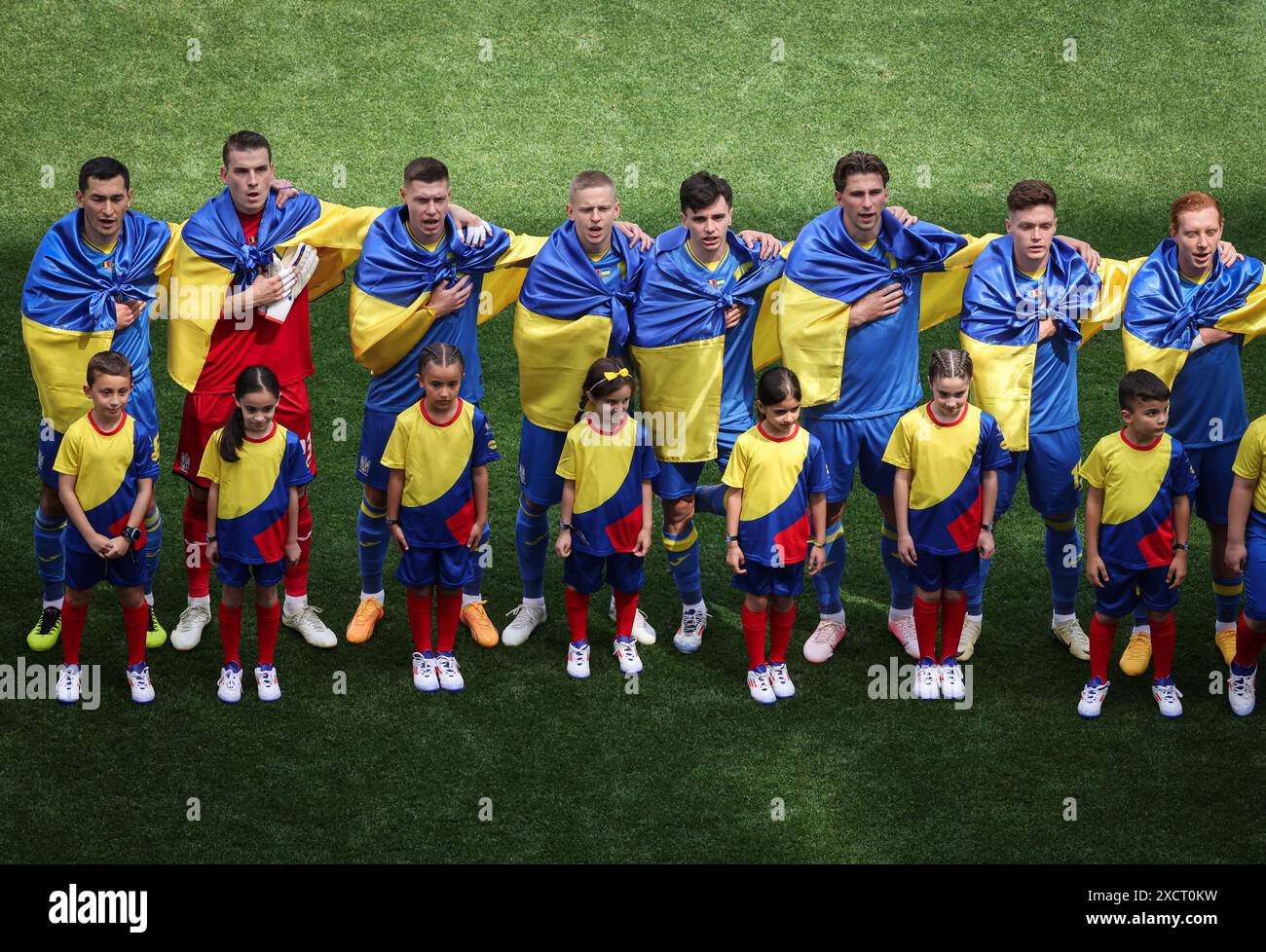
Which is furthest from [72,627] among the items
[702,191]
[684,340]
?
[702,191]

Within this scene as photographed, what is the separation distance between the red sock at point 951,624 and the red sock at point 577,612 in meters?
1.49

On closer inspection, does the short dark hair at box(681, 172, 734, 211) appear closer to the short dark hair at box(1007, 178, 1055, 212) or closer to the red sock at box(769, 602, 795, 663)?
the short dark hair at box(1007, 178, 1055, 212)

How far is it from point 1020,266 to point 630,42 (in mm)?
5810

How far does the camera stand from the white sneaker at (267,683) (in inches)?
297

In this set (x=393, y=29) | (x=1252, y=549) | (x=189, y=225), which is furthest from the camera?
(x=393, y=29)

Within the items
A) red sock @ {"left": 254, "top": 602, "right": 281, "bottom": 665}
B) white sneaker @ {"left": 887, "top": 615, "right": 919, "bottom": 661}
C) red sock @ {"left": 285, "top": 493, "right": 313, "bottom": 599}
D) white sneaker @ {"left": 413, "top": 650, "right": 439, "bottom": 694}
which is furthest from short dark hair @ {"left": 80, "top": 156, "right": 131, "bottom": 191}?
white sneaker @ {"left": 887, "top": 615, "right": 919, "bottom": 661}

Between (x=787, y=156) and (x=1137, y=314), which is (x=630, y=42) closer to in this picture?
(x=787, y=156)

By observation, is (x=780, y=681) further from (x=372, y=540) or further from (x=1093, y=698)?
(x=372, y=540)

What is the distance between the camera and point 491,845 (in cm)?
671

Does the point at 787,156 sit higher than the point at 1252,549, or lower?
higher

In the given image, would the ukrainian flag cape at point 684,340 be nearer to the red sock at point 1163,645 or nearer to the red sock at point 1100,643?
the red sock at point 1100,643

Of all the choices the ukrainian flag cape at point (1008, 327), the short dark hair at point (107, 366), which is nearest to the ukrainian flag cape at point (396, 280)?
the short dark hair at point (107, 366)

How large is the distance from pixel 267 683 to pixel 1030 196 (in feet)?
12.1

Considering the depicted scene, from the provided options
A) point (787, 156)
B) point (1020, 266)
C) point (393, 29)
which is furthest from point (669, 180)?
point (1020, 266)
